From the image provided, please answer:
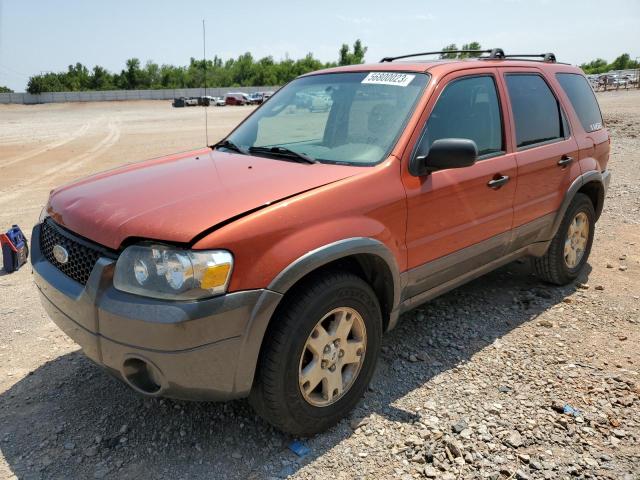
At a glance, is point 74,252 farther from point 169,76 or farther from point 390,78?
point 169,76

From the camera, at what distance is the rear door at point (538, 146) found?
3.88 m

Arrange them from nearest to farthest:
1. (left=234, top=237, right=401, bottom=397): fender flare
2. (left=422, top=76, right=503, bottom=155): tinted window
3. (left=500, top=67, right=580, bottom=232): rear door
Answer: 1. (left=234, top=237, right=401, bottom=397): fender flare
2. (left=422, top=76, right=503, bottom=155): tinted window
3. (left=500, top=67, right=580, bottom=232): rear door

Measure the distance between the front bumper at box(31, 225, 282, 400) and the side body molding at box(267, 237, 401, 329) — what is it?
8cm

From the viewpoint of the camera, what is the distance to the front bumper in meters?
2.21

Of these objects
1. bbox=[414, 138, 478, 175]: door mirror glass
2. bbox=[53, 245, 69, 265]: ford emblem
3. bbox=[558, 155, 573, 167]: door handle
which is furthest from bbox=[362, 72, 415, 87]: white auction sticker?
bbox=[53, 245, 69, 265]: ford emblem

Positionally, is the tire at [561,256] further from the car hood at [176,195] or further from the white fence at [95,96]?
the white fence at [95,96]

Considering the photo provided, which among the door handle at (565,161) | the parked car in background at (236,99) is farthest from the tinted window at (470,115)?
the parked car in background at (236,99)

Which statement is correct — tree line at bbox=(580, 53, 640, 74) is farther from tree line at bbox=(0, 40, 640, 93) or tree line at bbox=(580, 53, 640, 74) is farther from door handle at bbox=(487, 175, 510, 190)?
door handle at bbox=(487, 175, 510, 190)

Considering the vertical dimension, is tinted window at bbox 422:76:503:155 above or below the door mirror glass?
above

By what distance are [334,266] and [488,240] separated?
4.67ft

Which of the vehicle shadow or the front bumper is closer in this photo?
the front bumper

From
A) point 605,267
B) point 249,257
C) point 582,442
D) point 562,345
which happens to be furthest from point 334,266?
point 605,267

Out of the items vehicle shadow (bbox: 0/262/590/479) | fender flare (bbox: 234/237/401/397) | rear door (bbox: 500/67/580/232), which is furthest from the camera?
rear door (bbox: 500/67/580/232)

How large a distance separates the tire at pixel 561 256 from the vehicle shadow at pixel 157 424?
1037 mm
